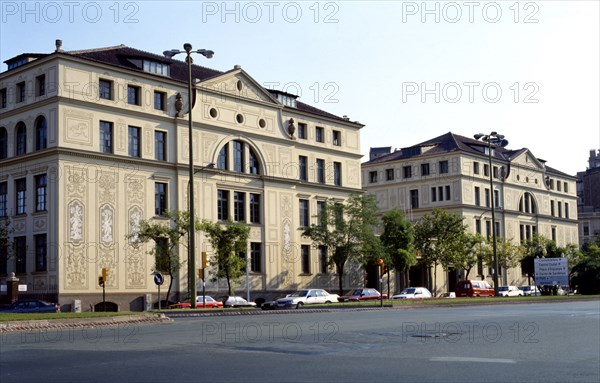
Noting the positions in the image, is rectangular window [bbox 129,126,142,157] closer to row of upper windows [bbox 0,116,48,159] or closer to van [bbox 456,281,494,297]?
row of upper windows [bbox 0,116,48,159]

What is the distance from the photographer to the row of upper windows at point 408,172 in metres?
93.4

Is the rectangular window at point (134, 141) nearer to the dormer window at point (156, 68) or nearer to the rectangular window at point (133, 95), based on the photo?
the rectangular window at point (133, 95)

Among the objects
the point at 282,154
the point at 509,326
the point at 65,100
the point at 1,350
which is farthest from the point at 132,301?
the point at 1,350

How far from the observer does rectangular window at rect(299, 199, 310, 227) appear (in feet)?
218

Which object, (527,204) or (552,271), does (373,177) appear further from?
(552,271)

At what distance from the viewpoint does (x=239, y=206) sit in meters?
60.6

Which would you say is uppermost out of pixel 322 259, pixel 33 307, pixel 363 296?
pixel 322 259

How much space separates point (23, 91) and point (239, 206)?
1762 centimetres

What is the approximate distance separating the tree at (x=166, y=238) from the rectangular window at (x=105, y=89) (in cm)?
841

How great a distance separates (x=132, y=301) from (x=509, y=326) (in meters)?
32.4

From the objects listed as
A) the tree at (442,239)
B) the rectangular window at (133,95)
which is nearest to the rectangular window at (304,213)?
the tree at (442,239)

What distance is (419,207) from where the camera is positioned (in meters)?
95.7

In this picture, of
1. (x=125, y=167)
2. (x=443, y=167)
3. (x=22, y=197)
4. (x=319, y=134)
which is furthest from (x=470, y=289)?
(x=22, y=197)

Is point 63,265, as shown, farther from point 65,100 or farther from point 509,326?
point 509,326
